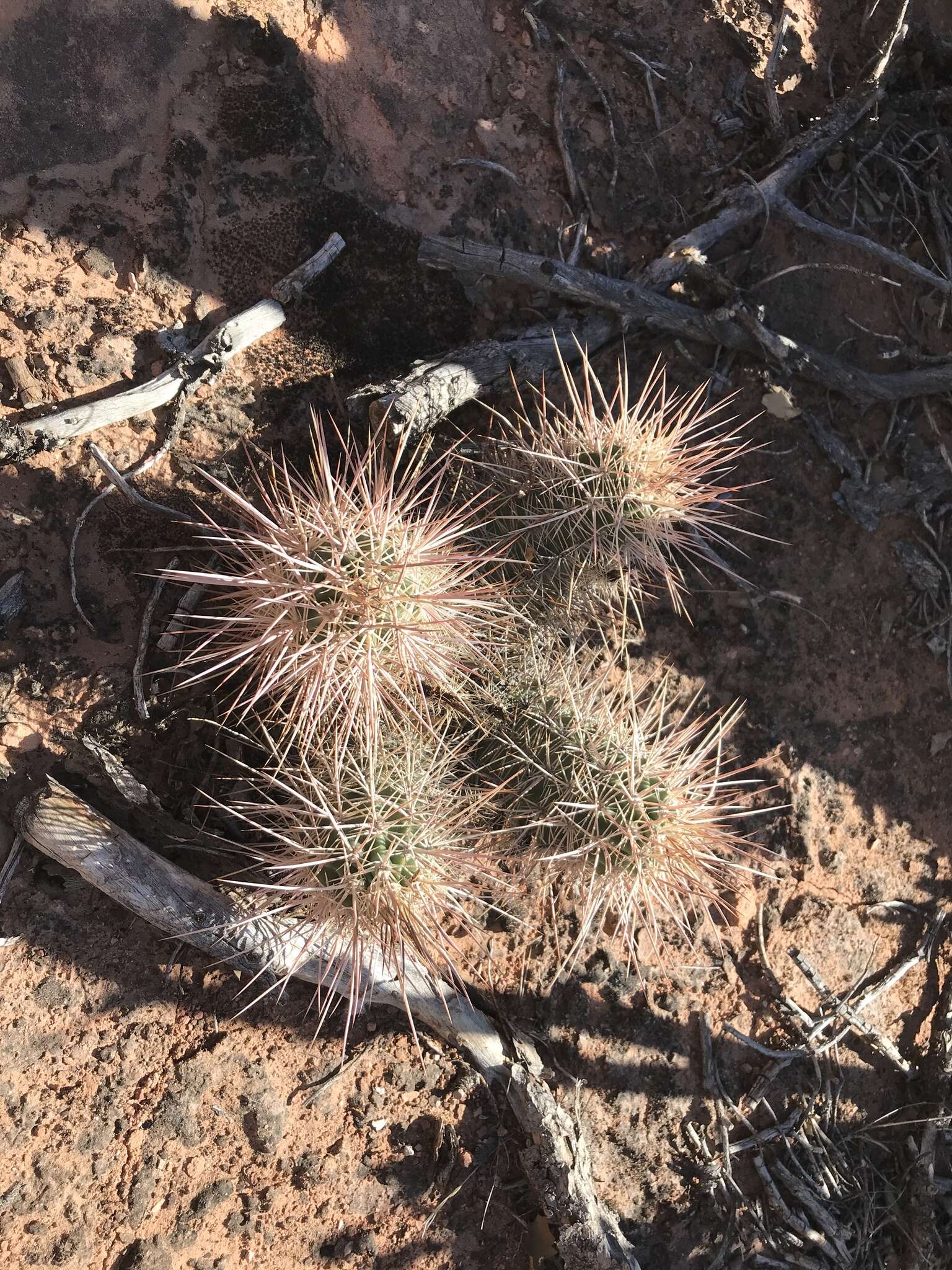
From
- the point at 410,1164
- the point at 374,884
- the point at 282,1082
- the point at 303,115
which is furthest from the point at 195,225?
the point at 410,1164

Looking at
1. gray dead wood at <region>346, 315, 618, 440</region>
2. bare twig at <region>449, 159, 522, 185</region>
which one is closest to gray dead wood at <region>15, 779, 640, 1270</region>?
gray dead wood at <region>346, 315, 618, 440</region>

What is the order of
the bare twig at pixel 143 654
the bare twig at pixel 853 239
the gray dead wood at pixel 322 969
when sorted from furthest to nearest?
the bare twig at pixel 853 239 < the bare twig at pixel 143 654 < the gray dead wood at pixel 322 969

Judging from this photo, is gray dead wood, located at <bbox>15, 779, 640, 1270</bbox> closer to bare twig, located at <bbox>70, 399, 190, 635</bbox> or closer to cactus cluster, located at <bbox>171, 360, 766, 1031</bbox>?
cactus cluster, located at <bbox>171, 360, 766, 1031</bbox>

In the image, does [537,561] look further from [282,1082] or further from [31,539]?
[282,1082]

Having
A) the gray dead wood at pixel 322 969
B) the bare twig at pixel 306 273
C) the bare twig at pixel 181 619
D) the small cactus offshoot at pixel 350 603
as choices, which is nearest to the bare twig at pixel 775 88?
the bare twig at pixel 306 273

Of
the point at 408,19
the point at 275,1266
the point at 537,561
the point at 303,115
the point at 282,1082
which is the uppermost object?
the point at 408,19

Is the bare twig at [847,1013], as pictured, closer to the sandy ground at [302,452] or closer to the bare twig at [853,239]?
the sandy ground at [302,452]
